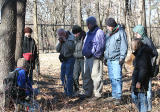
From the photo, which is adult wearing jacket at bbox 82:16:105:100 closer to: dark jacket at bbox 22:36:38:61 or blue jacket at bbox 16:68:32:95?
dark jacket at bbox 22:36:38:61

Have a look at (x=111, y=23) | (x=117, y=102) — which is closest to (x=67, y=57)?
(x=111, y=23)

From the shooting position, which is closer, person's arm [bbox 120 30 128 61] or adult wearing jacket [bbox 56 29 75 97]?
person's arm [bbox 120 30 128 61]

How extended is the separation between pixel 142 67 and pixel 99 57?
1869 millimetres

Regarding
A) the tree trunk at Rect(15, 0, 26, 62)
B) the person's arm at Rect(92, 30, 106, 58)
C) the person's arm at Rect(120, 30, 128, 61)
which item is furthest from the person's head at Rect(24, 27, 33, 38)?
the person's arm at Rect(120, 30, 128, 61)

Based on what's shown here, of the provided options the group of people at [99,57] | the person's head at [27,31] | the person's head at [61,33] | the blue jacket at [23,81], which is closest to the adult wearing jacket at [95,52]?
the group of people at [99,57]

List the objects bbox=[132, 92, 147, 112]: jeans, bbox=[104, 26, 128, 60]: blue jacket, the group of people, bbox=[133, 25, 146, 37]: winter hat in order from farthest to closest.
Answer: bbox=[104, 26, 128, 60]: blue jacket < bbox=[133, 25, 146, 37]: winter hat < the group of people < bbox=[132, 92, 147, 112]: jeans

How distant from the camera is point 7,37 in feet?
17.0

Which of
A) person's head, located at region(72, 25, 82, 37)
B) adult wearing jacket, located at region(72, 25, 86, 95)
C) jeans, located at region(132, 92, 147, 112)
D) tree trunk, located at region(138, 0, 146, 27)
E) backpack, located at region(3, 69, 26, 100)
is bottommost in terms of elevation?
jeans, located at region(132, 92, 147, 112)

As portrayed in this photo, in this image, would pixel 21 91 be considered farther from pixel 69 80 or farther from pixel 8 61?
pixel 69 80

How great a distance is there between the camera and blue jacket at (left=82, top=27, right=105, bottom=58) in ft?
19.9

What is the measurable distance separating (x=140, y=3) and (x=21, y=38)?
185 inches

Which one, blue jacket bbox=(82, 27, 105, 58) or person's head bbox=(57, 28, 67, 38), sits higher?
person's head bbox=(57, 28, 67, 38)

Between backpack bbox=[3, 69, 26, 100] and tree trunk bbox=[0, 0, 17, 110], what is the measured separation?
0.83m

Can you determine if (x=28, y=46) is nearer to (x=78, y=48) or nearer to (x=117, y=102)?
(x=78, y=48)
